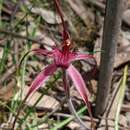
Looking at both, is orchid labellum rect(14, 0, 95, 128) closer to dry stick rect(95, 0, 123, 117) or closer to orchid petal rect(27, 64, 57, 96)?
orchid petal rect(27, 64, 57, 96)

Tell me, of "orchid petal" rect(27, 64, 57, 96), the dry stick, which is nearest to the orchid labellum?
"orchid petal" rect(27, 64, 57, 96)

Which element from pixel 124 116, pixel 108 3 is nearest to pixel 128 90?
pixel 124 116

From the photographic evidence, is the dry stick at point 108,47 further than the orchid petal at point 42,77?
Yes

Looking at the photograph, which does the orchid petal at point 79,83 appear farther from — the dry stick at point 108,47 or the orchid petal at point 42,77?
the dry stick at point 108,47

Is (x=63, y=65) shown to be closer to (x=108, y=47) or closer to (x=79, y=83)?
(x=79, y=83)

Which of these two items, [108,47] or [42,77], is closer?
[42,77]

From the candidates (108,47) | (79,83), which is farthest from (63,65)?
(108,47)

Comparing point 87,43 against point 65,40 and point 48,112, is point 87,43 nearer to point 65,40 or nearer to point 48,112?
point 48,112

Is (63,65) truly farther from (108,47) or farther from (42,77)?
(108,47)

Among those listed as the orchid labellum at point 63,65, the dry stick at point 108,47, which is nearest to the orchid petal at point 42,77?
the orchid labellum at point 63,65
